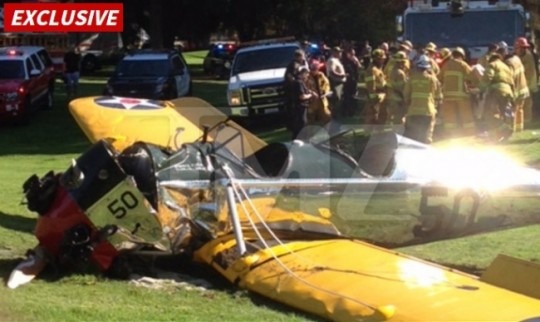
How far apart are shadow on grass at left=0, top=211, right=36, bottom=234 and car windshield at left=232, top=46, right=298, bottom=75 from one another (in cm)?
1297

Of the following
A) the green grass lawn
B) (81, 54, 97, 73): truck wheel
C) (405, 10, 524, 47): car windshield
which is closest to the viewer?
the green grass lawn

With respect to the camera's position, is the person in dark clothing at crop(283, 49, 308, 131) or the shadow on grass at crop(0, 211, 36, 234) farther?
the person in dark clothing at crop(283, 49, 308, 131)

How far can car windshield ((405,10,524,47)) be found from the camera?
2109 cm

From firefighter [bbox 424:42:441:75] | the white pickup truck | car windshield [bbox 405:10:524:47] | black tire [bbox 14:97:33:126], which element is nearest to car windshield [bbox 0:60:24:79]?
black tire [bbox 14:97:33:126]

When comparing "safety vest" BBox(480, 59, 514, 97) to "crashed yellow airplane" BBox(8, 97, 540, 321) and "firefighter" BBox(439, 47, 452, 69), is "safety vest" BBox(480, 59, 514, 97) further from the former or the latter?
"crashed yellow airplane" BBox(8, 97, 540, 321)

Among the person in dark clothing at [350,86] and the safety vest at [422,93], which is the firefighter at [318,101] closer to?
the safety vest at [422,93]

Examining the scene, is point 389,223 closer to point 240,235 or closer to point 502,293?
point 240,235

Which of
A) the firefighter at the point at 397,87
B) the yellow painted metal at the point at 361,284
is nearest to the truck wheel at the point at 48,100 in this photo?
the firefighter at the point at 397,87

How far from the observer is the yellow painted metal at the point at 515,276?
7488 millimetres

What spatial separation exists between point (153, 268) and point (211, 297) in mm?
1029

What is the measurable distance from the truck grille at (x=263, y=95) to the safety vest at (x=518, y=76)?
6430mm

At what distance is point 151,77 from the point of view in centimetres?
2677

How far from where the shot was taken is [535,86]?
19.9m

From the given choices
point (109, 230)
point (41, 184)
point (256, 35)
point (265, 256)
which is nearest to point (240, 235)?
point (265, 256)
